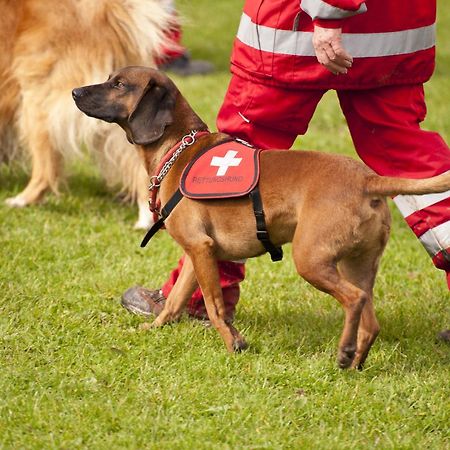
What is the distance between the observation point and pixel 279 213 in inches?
150

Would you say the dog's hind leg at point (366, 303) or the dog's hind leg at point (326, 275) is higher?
the dog's hind leg at point (326, 275)

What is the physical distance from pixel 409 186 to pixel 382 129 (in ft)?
1.84

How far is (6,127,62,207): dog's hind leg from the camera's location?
6203 mm

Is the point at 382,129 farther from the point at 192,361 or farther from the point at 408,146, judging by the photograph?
the point at 192,361

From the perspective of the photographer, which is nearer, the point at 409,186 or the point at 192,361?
the point at 409,186

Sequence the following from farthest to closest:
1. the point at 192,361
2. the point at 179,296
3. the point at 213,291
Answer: the point at 179,296, the point at 213,291, the point at 192,361

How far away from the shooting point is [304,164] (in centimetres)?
381

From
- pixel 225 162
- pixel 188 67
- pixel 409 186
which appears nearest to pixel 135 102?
pixel 225 162

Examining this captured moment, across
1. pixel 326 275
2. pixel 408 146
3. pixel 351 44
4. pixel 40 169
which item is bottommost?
pixel 40 169

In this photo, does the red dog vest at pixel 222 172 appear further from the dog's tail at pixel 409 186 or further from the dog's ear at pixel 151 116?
the dog's tail at pixel 409 186

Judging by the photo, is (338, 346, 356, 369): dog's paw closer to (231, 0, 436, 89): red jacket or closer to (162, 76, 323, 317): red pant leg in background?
(162, 76, 323, 317): red pant leg in background

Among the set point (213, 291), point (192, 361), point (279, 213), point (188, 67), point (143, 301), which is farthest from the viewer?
point (188, 67)

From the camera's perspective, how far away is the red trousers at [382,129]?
4.07 meters

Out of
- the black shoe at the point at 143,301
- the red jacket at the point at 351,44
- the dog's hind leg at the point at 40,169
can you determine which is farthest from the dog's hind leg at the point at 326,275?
the dog's hind leg at the point at 40,169
